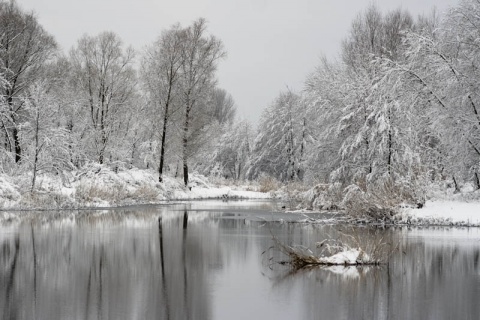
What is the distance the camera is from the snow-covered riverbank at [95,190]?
30.0m

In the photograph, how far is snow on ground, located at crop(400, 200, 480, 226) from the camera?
22.9 meters

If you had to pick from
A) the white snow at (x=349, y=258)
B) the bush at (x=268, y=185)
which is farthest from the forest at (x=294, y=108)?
the white snow at (x=349, y=258)

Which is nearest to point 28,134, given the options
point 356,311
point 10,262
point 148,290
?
point 10,262

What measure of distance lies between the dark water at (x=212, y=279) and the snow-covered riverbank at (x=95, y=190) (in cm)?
1089

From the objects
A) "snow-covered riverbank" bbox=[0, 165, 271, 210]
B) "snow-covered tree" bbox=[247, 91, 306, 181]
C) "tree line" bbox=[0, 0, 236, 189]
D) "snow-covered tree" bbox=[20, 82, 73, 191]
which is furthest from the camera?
"snow-covered tree" bbox=[247, 91, 306, 181]

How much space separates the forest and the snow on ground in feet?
2.27

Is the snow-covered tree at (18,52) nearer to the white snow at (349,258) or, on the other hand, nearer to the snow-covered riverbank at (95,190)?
the snow-covered riverbank at (95,190)

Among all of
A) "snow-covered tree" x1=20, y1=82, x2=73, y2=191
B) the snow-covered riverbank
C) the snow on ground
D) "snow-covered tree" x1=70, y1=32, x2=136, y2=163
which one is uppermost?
"snow-covered tree" x1=70, y1=32, x2=136, y2=163

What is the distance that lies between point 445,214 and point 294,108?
38744 millimetres

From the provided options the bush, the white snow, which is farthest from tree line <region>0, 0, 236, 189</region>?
the white snow

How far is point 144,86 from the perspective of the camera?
47656mm

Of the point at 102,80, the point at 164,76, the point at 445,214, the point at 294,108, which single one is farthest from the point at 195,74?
the point at 445,214

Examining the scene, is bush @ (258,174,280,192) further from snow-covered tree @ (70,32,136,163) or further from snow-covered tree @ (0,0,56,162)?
snow-covered tree @ (0,0,56,162)

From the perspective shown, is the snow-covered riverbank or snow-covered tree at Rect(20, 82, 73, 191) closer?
the snow-covered riverbank
